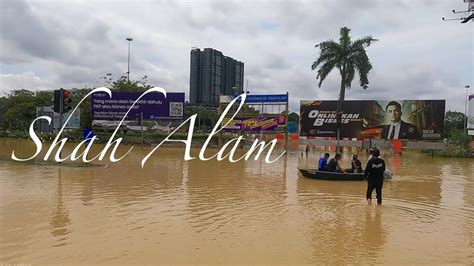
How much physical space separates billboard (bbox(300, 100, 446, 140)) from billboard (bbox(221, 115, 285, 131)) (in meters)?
7.48

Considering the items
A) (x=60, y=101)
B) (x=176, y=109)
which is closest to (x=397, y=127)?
(x=176, y=109)

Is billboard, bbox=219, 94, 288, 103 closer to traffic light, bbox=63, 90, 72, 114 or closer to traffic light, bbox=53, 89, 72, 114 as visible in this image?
traffic light, bbox=63, 90, 72, 114

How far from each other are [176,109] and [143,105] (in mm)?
3213

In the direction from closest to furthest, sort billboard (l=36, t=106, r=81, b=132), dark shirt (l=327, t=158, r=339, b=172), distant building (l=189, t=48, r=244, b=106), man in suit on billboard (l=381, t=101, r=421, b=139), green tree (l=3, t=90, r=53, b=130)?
dark shirt (l=327, t=158, r=339, b=172) < man in suit on billboard (l=381, t=101, r=421, b=139) < billboard (l=36, t=106, r=81, b=132) < green tree (l=3, t=90, r=53, b=130) < distant building (l=189, t=48, r=244, b=106)

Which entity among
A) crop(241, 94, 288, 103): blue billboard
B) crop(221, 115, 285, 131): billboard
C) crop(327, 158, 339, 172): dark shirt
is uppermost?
crop(241, 94, 288, 103): blue billboard

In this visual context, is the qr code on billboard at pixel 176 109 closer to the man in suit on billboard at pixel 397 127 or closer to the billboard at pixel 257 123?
the billboard at pixel 257 123

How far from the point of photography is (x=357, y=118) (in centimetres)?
4219

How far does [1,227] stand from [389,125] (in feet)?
126

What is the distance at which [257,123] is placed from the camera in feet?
124

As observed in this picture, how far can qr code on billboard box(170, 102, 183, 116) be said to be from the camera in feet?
138

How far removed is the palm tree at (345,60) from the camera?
136ft

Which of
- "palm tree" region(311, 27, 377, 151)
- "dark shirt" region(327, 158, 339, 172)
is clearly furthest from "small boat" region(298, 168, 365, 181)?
"palm tree" region(311, 27, 377, 151)

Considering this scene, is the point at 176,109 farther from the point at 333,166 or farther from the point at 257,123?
the point at 333,166

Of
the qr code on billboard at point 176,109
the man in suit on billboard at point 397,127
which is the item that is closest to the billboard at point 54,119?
the qr code on billboard at point 176,109
